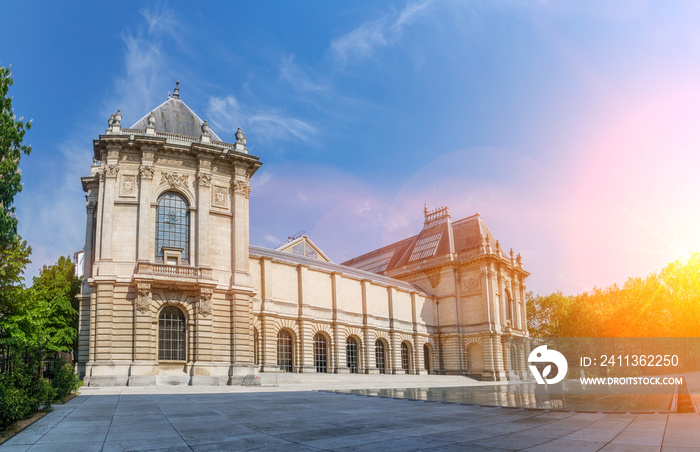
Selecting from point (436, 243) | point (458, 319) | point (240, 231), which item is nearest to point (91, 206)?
point (240, 231)

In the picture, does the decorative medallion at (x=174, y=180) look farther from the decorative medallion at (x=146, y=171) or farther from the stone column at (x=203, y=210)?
the stone column at (x=203, y=210)

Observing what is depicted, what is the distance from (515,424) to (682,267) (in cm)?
5669

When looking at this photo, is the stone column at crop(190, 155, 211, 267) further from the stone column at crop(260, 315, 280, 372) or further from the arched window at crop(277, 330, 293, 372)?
the arched window at crop(277, 330, 293, 372)

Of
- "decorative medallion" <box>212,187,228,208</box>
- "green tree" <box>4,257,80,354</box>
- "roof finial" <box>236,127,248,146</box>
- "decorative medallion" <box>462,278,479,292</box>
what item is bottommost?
"green tree" <box>4,257,80,354</box>

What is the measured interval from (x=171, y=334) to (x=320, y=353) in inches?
681

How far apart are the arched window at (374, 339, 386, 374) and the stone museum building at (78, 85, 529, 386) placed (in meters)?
0.17

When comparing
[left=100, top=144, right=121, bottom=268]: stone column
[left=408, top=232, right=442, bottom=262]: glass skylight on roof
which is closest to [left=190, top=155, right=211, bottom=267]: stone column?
[left=100, top=144, right=121, bottom=268]: stone column

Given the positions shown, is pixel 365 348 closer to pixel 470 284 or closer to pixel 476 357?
pixel 476 357

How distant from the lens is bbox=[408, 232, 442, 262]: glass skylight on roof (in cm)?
7306

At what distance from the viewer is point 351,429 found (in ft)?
42.3

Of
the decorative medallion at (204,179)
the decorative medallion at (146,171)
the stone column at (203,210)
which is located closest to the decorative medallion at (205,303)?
the stone column at (203,210)

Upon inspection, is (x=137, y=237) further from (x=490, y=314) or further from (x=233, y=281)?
(x=490, y=314)

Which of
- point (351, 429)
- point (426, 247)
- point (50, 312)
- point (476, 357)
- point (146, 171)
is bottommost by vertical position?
point (476, 357)

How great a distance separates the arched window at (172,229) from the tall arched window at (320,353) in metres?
16.5
